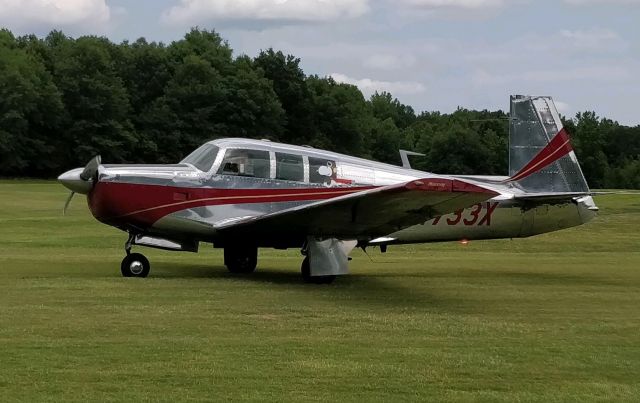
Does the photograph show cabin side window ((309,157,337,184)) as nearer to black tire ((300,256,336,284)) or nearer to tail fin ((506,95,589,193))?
black tire ((300,256,336,284))

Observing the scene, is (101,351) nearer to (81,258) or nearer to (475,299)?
(475,299)

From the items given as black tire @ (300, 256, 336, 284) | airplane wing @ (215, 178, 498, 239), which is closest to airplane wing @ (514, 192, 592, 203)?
airplane wing @ (215, 178, 498, 239)

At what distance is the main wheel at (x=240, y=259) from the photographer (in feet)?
54.0

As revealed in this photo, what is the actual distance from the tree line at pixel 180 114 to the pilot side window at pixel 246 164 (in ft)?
192

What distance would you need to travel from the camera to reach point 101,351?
8805 millimetres

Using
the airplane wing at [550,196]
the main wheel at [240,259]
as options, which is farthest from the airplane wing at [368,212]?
the airplane wing at [550,196]

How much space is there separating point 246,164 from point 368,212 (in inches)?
96.9

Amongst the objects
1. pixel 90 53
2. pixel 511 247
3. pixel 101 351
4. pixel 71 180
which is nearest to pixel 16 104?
pixel 90 53

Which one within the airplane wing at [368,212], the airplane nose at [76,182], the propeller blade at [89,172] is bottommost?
the airplane wing at [368,212]

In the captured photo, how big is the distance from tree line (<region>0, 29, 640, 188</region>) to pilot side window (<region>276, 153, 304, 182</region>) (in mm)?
58459

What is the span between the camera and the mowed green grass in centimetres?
777

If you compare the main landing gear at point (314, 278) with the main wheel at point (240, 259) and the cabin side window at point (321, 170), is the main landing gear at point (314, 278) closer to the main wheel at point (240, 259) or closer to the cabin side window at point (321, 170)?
the cabin side window at point (321, 170)

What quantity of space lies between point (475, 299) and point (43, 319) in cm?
571

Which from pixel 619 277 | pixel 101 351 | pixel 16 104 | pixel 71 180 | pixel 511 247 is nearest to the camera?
pixel 101 351
